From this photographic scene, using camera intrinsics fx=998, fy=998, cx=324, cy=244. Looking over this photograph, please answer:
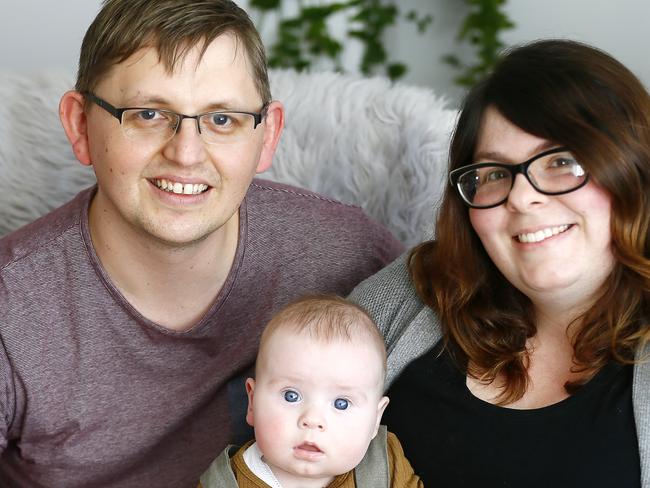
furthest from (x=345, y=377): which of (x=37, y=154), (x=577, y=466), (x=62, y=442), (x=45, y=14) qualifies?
(x=45, y=14)

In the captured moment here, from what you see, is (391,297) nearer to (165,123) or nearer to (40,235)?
(165,123)

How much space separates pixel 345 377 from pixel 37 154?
1166mm

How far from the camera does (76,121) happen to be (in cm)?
189

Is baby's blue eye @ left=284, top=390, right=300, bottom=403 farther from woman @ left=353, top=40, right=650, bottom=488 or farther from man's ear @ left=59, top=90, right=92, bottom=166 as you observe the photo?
man's ear @ left=59, top=90, right=92, bottom=166

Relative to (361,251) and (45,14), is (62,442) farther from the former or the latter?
(45,14)

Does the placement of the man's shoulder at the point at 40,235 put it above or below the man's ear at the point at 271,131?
below

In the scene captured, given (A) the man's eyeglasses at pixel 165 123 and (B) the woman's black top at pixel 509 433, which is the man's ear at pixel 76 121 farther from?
(B) the woman's black top at pixel 509 433

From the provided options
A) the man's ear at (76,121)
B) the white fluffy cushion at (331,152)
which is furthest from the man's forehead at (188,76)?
the white fluffy cushion at (331,152)

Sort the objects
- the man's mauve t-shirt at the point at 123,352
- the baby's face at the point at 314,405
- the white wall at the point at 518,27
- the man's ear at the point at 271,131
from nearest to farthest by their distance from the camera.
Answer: the baby's face at the point at 314,405
the man's mauve t-shirt at the point at 123,352
the man's ear at the point at 271,131
the white wall at the point at 518,27

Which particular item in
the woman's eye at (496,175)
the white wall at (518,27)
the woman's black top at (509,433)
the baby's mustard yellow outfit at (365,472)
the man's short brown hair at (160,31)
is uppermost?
the man's short brown hair at (160,31)

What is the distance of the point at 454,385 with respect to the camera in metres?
1.75

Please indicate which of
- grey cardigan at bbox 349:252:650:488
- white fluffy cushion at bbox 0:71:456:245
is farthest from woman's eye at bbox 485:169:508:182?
white fluffy cushion at bbox 0:71:456:245

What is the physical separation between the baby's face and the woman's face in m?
0.30

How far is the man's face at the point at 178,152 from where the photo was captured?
172 cm
